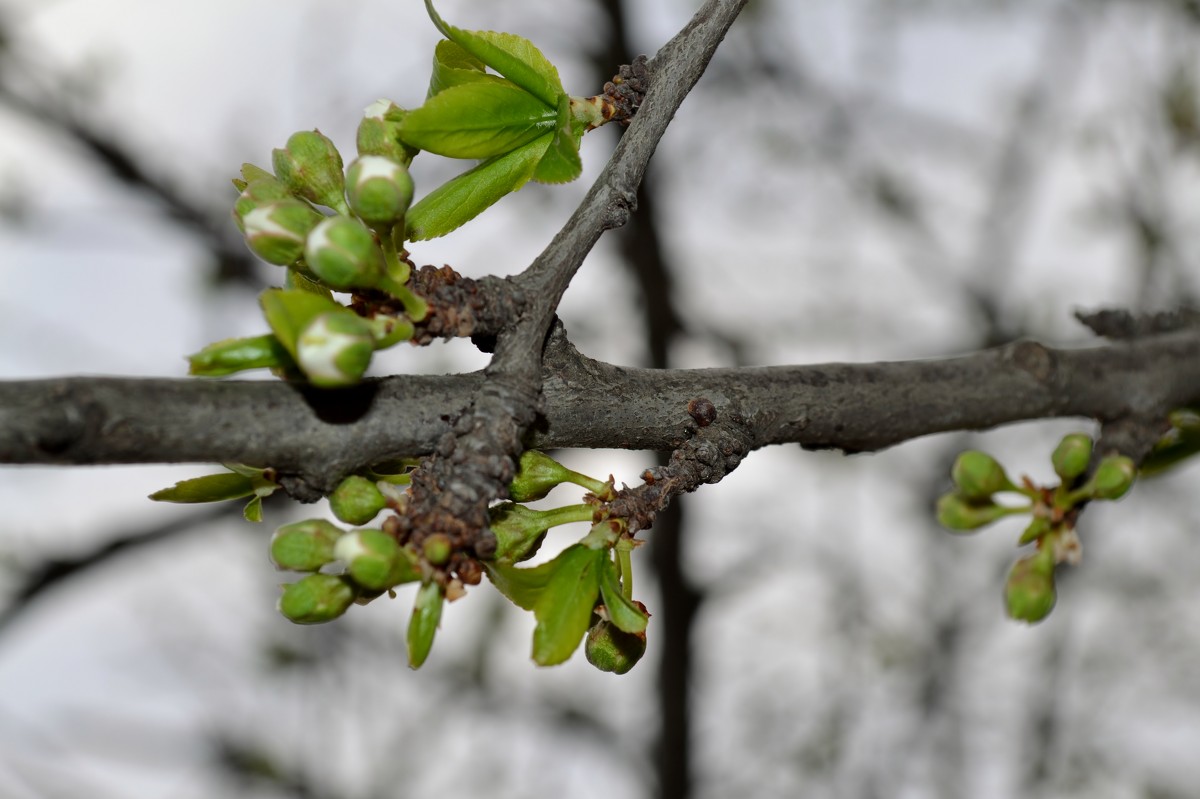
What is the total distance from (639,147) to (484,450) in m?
0.38

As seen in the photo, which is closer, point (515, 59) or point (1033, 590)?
point (515, 59)

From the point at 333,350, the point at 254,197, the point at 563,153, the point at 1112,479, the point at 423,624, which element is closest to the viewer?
the point at 333,350

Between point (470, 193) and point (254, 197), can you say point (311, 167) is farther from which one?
point (470, 193)

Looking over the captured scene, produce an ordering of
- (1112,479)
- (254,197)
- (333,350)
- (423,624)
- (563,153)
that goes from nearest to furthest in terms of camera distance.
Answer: (333,350), (423,624), (254,197), (563,153), (1112,479)

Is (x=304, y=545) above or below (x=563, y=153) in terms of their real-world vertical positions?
below

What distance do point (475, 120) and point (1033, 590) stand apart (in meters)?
0.94

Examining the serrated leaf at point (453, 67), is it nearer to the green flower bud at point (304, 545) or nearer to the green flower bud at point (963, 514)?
the green flower bud at point (304, 545)

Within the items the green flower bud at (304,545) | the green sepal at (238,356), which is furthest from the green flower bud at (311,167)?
the green flower bud at (304,545)

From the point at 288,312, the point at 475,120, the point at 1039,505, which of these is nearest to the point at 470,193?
the point at 475,120

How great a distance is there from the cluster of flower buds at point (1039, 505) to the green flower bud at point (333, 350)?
2.79 ft

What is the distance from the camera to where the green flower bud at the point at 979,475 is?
131 centimetres

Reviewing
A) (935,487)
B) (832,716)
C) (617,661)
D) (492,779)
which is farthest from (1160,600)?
(617,661)

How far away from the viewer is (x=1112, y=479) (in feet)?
4.26

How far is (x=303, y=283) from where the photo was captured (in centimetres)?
105
